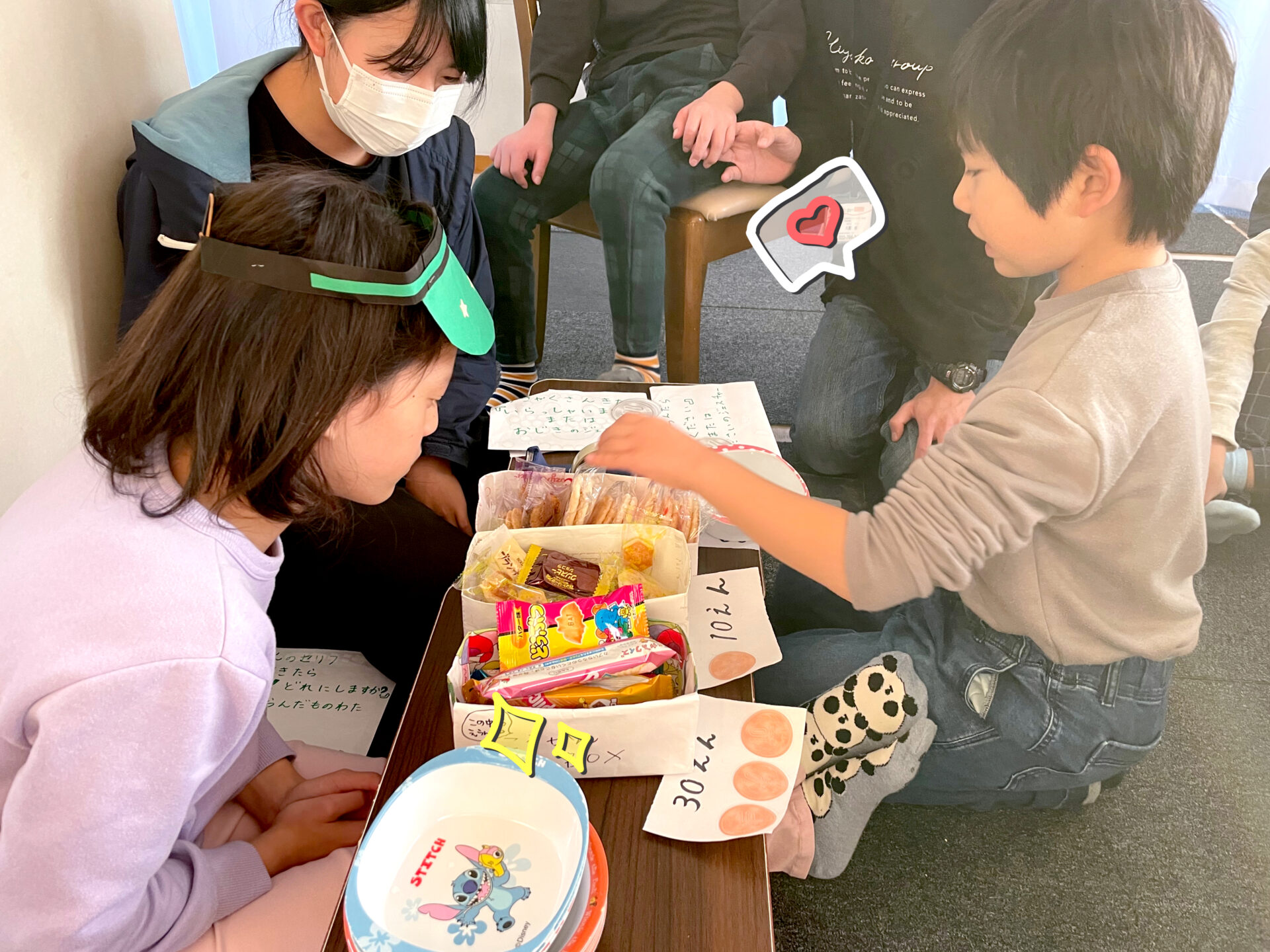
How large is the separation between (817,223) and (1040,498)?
0.26m

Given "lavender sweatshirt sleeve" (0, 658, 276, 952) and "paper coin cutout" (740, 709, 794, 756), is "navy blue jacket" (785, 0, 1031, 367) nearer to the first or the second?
"paper coin cutout" (740, 709, 794, 756)

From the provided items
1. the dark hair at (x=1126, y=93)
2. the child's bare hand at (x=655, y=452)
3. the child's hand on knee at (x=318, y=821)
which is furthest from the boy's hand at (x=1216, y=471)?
the child's hand on knee at (x=318, y=821)

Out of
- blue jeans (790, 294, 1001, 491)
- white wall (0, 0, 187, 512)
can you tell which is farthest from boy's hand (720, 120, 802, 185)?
white wall (0, 0, 187, 512)

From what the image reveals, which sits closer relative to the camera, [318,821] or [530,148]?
[318,821]

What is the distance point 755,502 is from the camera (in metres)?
0.70

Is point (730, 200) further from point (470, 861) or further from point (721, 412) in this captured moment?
point (470, 861)

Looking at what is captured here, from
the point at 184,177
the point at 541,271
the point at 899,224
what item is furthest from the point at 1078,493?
the point at 541,271

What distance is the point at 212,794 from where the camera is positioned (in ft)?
2.40

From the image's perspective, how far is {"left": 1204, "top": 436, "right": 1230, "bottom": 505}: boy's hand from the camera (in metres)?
0.52

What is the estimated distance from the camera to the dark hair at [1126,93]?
46 cm

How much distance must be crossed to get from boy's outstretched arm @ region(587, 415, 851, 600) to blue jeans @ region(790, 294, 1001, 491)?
8 centimetres

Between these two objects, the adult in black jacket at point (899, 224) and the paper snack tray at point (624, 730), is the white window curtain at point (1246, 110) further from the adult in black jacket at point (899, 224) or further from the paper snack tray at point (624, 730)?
the paper snack tray at point (624, 730)

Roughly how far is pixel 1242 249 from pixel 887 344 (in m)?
0.30

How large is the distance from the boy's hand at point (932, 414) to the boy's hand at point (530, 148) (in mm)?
834
